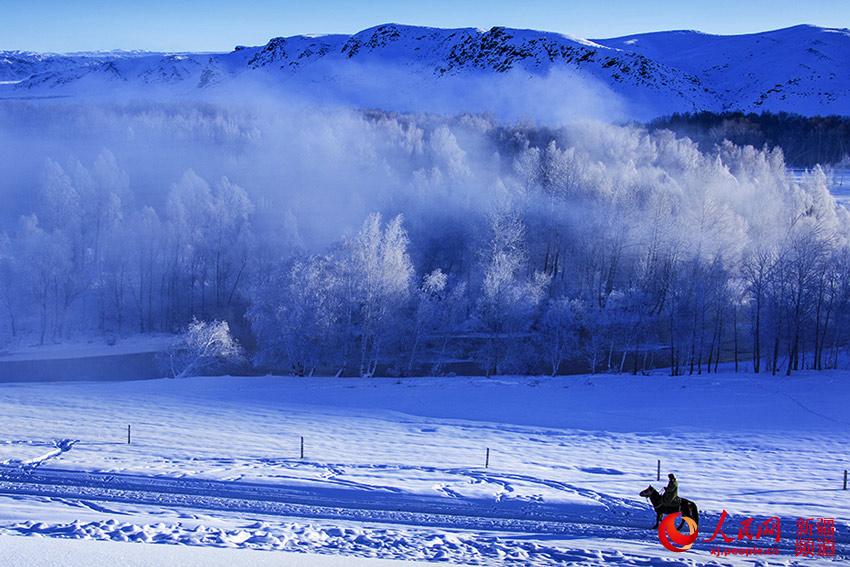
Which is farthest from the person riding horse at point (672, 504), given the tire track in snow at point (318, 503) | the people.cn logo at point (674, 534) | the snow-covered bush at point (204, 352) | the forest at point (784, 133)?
the forest at point (784, 133)

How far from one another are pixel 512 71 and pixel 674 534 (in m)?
126

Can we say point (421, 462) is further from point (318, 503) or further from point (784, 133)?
point (784, 133)

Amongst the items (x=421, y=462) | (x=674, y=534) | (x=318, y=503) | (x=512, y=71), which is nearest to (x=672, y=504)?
(x=674, y=534)

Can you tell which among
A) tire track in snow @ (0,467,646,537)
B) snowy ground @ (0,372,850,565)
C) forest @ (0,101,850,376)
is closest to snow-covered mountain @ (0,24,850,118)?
forest @ (0,101,850,376)

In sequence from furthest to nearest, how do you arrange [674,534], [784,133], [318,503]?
[784,133] < [318,503] < [674,534]

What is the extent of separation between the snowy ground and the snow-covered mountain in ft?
266

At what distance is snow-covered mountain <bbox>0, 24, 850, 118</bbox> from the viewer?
111m

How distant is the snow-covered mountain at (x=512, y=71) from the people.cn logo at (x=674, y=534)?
92.7 meters

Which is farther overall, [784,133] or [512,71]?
[512,71]

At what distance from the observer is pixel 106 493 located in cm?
1398

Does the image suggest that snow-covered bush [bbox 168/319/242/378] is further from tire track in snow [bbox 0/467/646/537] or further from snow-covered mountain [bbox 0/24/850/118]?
snow-covered mountain [bbox 0/24/850/118]

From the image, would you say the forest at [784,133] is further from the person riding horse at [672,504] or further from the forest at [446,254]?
the person riding horse at [672,504]

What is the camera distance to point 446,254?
163 ft

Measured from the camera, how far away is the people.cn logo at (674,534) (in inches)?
468
